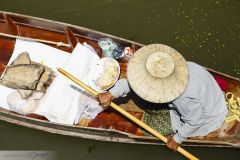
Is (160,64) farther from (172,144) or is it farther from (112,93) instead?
(172,144)

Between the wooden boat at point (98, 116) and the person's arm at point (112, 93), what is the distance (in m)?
0.85

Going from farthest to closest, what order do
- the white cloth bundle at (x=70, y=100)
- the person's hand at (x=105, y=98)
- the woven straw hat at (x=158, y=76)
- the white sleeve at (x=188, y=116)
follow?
the white cloth bundle at (x=70, y=100) < the person's hand at (x=105, y=98) < the white sleeve at (x=188, y=116) < the woven straw hat at (x=158, y=76)

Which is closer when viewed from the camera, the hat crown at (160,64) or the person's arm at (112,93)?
→ the hat crown at (160,64)

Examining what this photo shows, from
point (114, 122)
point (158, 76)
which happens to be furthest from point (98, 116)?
point (158, 76)

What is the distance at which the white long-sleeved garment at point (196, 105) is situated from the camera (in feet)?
16.4

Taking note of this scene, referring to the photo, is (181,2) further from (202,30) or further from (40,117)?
(40,117)

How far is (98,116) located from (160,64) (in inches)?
88.8

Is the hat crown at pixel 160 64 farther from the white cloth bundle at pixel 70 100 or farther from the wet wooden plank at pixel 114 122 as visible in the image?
the wet wooden plank at pixel 114 122

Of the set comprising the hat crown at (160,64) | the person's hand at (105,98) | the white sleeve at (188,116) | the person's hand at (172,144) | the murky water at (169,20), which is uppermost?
the murky water at (169,20)

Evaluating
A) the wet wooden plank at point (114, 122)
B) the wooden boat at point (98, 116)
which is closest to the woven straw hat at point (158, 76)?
the wooden boat at point (98, 116)

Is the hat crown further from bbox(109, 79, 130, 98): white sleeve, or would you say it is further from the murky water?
the murky water

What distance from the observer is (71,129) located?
6.48m

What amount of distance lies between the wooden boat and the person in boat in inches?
33.4

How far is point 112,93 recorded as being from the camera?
5371 mm
